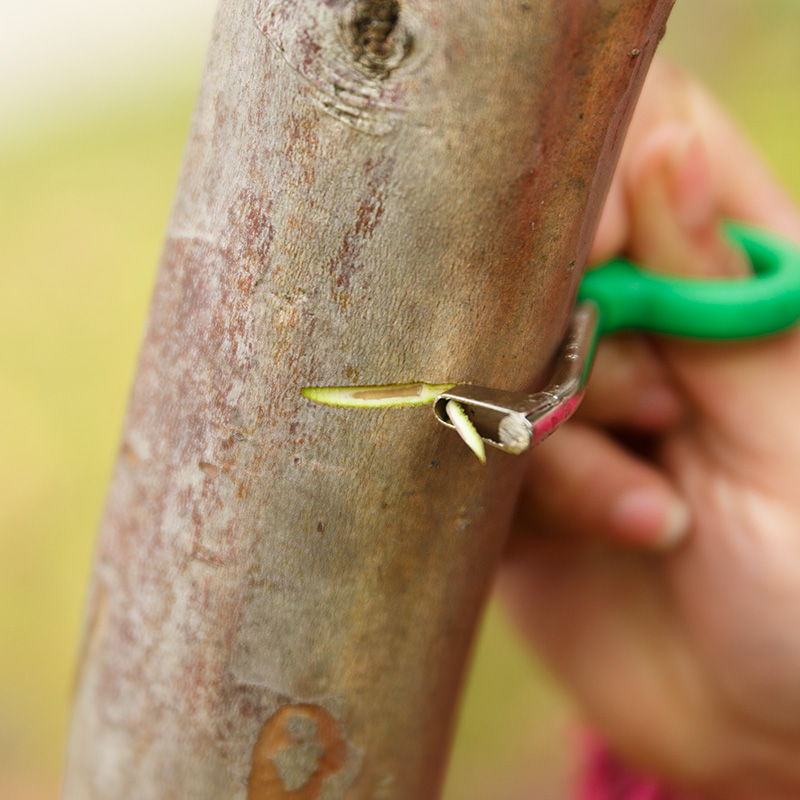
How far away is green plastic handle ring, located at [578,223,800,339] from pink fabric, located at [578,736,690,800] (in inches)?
17.6

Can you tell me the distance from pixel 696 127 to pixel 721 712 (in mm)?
410

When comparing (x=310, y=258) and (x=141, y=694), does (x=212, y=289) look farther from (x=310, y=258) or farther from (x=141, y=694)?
(x=141, y=694)

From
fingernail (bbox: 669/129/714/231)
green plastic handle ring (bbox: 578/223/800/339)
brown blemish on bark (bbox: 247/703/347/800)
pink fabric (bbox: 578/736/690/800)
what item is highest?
fingernail (bbox: 669/129/714/231)

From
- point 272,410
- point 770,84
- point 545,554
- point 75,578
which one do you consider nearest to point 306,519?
point 272,410

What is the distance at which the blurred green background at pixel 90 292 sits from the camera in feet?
5.02

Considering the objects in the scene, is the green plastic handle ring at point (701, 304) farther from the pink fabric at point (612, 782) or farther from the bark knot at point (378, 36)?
the pink fabric at point (612, 782)

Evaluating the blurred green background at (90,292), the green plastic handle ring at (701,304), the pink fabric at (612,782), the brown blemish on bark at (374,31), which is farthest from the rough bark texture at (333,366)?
the blurred green background at (90,292)

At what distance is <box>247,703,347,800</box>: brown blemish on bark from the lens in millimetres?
324

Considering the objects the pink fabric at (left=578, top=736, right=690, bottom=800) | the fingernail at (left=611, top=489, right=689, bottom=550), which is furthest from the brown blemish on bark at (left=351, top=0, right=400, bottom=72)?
the pink fabric at (left=578, top=736, right=690, bottom=800)

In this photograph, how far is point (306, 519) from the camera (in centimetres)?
29

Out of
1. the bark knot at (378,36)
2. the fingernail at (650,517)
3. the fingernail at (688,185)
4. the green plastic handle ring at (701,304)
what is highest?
the fingernail at (688,185)

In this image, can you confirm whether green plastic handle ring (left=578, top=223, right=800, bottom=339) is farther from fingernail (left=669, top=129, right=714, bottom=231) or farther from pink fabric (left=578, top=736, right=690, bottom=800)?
pink fabric (left=578, top=736, right=690, bottom=800)

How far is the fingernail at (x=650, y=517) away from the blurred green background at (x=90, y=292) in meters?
1.04

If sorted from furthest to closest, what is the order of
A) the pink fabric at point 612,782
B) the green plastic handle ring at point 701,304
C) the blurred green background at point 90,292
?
the blurred green background at point 90,292, the pink fabric at point 612,782, the green plastic handle ring at point 701,304
